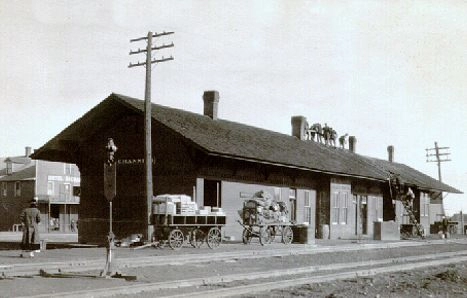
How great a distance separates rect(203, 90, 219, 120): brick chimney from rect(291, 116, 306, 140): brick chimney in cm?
810

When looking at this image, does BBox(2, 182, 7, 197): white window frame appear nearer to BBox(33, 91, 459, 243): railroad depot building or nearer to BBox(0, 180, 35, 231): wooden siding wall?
BBox(0, 180, 35, 231): wooden siding wall

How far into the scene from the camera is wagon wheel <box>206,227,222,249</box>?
21672 mm

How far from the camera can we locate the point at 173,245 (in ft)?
67.1

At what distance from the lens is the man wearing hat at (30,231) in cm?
1689

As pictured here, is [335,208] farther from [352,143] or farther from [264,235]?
[352,143]

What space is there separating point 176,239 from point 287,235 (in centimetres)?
613

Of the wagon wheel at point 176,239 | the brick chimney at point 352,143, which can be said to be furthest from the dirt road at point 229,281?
the brick chimney at point 352,143

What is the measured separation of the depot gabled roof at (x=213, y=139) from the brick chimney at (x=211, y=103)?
0.46 meters

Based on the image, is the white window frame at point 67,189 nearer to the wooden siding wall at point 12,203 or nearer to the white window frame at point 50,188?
the white window frame at point 50,188

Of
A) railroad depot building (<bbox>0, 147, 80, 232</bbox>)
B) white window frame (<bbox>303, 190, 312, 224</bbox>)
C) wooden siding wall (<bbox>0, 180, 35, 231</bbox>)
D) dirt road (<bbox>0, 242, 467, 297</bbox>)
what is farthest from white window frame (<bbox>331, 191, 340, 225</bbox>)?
wooden siding wall (<bbox>0, 180, 35, 231</bbox>)

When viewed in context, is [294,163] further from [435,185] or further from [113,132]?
[435,185]

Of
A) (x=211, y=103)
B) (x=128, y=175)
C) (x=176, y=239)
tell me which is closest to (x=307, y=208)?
(x=211, y=103)

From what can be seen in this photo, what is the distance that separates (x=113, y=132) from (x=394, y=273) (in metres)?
15.5

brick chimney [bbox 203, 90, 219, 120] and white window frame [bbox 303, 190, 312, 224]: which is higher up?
brick chimney [bbox 203, 90, 219, 120]
